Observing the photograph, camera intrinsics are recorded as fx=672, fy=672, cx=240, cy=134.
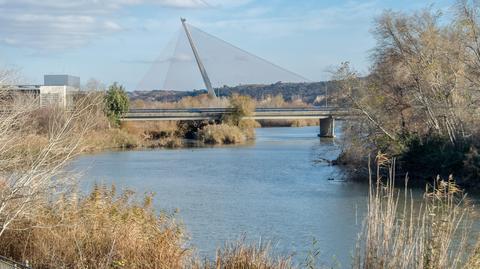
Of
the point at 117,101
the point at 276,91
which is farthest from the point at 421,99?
the point at 276,91

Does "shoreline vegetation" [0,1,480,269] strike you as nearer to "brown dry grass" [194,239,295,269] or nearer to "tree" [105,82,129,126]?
"brown dry grass" [194,239,295,269]

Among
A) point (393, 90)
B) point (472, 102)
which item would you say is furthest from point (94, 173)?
point (472, 102)

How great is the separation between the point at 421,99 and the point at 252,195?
361 inches

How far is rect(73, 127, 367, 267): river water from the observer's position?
15748mm

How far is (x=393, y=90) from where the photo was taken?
29.4 meters

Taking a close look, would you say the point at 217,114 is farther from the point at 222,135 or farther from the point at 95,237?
the point at 95,237

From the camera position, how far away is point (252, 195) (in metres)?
24.3

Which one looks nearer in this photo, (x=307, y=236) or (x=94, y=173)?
(x=307, y=236)

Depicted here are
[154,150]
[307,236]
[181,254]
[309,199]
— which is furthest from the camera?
[154,150]

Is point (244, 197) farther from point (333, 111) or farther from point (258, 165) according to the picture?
point (258, 165)

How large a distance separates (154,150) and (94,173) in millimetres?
19745

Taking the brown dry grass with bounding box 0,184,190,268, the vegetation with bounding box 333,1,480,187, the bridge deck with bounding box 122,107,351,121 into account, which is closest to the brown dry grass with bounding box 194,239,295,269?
the brown dry grass with bounding box 0,184,190,268

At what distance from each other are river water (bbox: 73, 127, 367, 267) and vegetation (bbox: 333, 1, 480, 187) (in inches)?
107

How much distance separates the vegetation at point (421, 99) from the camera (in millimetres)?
26891
